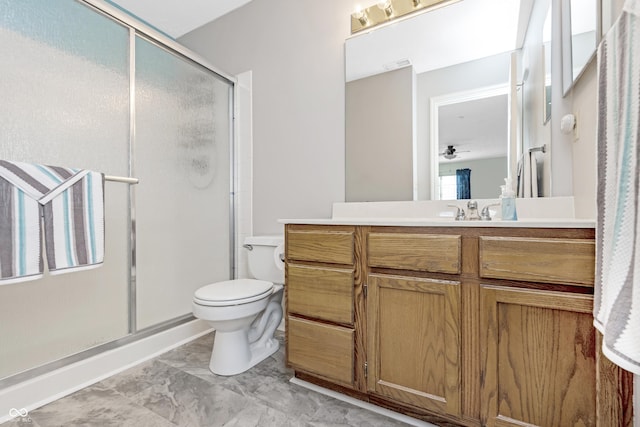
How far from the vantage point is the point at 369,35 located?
1.81 meters

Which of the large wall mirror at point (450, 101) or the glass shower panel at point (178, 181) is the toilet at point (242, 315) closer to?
the glass shower panel at point (178, 181)

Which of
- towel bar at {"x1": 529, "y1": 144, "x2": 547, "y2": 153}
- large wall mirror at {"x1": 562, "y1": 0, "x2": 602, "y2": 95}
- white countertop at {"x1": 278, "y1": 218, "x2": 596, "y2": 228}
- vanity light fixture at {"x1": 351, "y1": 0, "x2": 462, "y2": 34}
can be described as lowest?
white countertop at {"x1": 278, "y1": 218, "x2": 596, "y2": 228}

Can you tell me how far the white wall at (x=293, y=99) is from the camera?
193 centimetres

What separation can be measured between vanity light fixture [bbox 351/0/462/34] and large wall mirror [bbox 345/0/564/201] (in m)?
0.04

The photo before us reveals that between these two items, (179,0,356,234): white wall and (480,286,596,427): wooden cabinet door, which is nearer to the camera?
(480,286,596,427): wooden cabinet door

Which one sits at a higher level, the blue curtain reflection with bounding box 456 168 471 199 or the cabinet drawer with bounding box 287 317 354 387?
the blue curtain reflection with bounding box 456 168 471 199

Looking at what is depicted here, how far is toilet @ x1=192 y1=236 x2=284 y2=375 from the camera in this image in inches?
57.3

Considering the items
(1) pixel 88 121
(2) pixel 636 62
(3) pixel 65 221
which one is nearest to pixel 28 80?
(1) pixel 88 121

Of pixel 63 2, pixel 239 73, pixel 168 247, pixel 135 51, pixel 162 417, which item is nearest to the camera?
pixel 162 417

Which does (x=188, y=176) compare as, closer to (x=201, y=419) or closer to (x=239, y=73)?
(x=239, y=73)

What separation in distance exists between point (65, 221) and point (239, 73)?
64.9 inches

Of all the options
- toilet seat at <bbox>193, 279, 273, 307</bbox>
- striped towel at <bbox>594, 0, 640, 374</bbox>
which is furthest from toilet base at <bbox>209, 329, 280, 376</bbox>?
striped towel at <bbox>594, 0, 640, 374</bbox>

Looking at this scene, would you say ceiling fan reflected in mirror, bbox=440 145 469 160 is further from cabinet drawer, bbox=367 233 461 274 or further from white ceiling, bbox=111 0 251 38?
white ceiling, bbox=111 0 251 38

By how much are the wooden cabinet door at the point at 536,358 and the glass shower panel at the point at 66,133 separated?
1.81m
